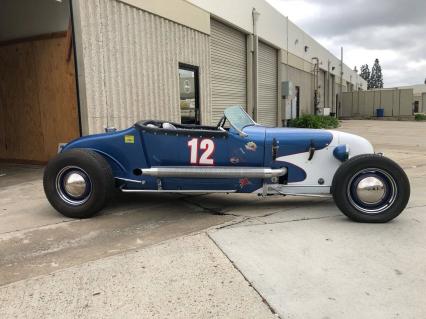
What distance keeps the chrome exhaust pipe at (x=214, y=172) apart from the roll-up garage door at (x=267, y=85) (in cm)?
1260

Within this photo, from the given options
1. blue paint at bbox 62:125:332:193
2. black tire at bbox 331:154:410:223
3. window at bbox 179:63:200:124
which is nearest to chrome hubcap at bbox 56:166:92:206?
blue paint at bbox 62:125:332:193

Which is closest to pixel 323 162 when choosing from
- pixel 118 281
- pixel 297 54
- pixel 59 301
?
pixel 118 281

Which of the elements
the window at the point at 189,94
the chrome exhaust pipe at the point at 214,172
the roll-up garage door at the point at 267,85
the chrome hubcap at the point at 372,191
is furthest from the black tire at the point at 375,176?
the roll-up garage door at the point at 267,85

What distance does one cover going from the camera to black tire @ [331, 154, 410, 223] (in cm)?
443

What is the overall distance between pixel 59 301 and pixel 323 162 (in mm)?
3285

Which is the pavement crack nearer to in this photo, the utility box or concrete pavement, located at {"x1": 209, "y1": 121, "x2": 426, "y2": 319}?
concrete pavement, located at {"x1": 209, "y1": 121, "x2": 426, "y2": 319}

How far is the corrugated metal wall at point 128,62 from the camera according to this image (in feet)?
25.7

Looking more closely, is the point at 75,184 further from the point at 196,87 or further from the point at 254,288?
the point at 196,87

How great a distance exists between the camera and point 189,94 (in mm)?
11430

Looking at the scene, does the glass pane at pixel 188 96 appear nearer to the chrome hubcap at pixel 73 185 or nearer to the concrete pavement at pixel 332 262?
the chrome hubcap at pixel 73 185

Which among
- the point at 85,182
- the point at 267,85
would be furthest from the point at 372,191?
the point at 267,85

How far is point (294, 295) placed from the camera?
2.89m

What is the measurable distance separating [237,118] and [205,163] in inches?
31.9

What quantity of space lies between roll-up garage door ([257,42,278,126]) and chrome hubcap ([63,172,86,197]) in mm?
12972
